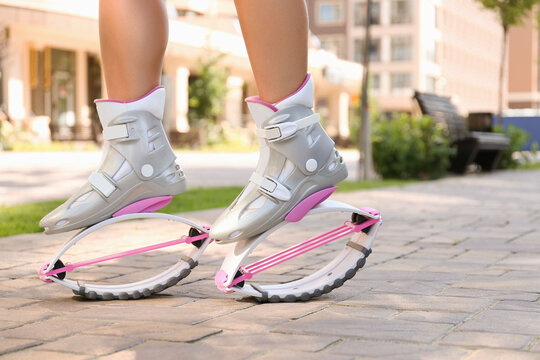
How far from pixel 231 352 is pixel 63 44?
26.7 meters

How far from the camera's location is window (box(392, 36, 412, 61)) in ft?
201

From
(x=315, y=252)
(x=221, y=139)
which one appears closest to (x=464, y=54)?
(x=221, y=139)

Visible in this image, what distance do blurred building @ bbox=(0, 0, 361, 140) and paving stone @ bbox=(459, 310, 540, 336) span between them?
Result: 63.7ft

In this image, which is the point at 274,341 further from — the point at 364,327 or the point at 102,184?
the point at 102,184

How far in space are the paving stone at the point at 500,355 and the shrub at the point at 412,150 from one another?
28.5ft

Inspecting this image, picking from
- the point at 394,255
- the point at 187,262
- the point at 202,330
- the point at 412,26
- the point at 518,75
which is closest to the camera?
the point at 202,330

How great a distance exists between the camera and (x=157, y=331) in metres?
1.94

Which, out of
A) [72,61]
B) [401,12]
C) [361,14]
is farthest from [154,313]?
[361,14]

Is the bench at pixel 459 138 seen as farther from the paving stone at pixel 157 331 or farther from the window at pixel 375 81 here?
the window at pixel 375 81

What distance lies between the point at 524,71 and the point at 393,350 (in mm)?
88746

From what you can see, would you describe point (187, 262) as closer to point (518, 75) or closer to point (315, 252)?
point (315, 252)

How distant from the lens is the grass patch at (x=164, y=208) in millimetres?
4582

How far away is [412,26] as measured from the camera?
2400 inches

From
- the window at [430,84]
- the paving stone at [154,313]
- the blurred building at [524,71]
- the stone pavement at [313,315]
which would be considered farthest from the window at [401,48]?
the paving stone at [154,313]
